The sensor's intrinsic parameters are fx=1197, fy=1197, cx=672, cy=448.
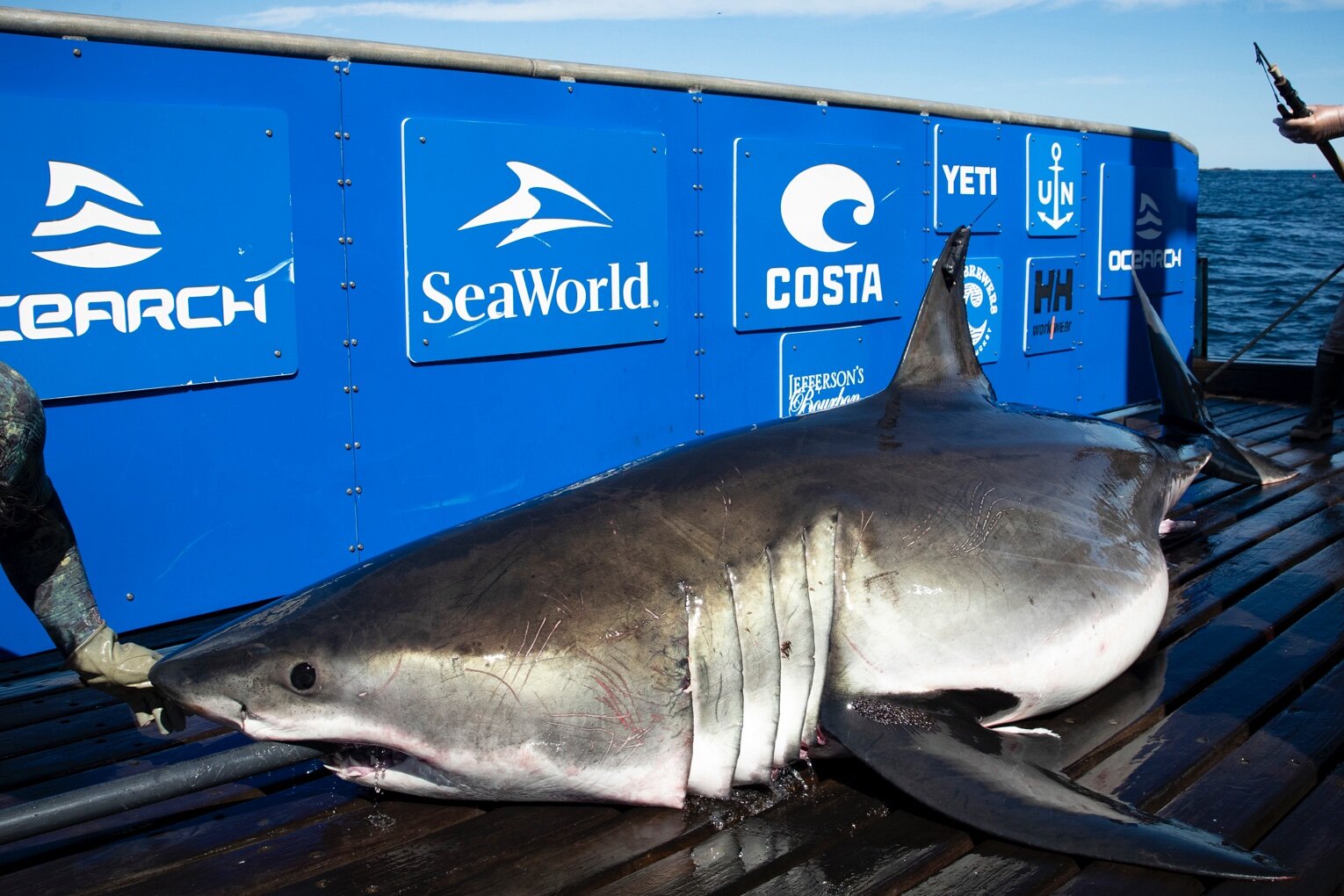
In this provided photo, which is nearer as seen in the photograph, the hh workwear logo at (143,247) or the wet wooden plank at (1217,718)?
the wet wooden plank at (1217,718)

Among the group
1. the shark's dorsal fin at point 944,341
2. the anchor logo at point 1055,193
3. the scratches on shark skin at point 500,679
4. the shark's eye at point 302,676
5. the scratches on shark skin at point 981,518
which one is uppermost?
the anchor logo at point 1055,193

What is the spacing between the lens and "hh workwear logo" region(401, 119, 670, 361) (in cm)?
461

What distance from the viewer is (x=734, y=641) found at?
2439 millimetres

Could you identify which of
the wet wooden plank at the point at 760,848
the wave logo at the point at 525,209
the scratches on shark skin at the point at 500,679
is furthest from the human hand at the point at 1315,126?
the scratches on shark skin at the point at 500,679

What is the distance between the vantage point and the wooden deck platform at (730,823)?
2.19m

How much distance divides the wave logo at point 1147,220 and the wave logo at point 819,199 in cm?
311

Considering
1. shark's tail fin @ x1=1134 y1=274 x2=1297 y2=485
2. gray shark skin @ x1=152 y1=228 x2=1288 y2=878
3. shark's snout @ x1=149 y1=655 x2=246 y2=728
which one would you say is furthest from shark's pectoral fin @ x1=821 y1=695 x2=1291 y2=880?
shark's tail fin @ x1=1134 y1=274 x2=1297 y2=485

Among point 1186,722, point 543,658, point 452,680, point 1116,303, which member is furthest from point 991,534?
point 1116,303

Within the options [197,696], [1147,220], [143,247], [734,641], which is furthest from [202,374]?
[1147,220]

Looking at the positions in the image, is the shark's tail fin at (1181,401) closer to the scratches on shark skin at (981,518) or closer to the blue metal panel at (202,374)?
the scratches on shark skin at (981,518)

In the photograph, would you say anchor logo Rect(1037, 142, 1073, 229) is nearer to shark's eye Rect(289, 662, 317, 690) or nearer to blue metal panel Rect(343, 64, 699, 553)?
blue metal panel Rect(343, 64, 699, 553)

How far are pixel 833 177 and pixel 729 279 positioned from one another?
89 centimetres

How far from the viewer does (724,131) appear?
5586mm

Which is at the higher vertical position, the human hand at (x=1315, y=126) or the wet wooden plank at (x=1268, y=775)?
the human hand at (x=1315, y=126)
